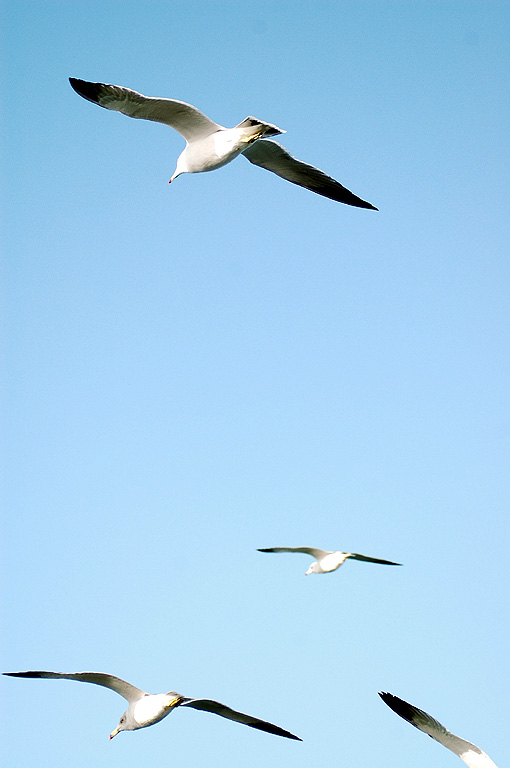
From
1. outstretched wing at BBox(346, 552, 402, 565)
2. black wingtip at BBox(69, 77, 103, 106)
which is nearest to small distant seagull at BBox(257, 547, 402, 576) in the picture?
outstretched wing at BBox(346, 552, 402, 565)

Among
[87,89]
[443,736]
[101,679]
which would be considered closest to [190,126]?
[87,89]

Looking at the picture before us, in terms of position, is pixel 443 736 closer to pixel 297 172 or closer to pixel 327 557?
pixel 327 557

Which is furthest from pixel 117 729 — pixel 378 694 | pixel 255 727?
pixel 378 694

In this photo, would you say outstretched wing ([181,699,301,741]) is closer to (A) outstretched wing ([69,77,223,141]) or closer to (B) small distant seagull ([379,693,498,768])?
(B) small distant seagull ([379,693,498,768])

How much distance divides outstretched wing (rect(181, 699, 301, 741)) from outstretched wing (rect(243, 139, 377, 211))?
6277 millimetres

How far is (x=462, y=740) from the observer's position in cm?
1254

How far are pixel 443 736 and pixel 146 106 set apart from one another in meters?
8.58

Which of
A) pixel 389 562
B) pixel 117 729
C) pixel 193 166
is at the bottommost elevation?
pixel 117 729

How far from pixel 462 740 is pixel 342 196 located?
7124 mm

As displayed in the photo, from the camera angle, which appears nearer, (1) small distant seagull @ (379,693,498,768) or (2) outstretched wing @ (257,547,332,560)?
(1) small distant seagull @ (379,693,498,768)

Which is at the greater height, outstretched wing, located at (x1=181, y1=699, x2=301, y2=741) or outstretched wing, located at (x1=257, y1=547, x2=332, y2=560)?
outstretched wing, located at (x1=257, y1=547, x2=332, y2=560)

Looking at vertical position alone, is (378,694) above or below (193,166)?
below

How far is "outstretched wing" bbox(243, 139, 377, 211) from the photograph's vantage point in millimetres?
12586

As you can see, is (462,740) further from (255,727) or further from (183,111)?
(183,111)
